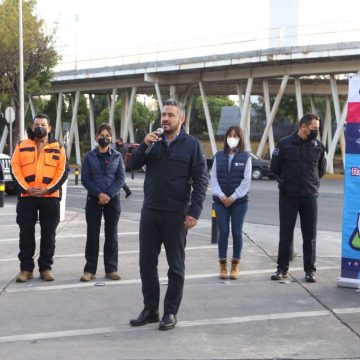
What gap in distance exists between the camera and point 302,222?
7.36 meters

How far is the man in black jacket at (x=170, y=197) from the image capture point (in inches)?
211

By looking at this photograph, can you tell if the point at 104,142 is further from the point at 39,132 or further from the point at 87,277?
the point at 87,277

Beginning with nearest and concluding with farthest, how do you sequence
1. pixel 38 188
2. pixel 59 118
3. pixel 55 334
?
pixel 55 334
pixel 38 188
pixel 59 118

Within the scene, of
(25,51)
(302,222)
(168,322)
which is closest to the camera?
(168,322)

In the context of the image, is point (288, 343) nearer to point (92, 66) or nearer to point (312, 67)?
point (312, 67)

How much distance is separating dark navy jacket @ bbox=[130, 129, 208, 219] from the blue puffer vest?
2.01m

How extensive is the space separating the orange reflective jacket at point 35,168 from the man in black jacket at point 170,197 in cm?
223

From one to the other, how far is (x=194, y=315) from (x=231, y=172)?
2241mm

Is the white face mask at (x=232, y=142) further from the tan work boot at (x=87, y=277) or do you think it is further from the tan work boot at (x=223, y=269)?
the tan work boot at (x=87, y=277)


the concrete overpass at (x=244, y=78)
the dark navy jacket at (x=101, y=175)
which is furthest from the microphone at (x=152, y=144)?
the concrete overpass at (x=244, y=78)

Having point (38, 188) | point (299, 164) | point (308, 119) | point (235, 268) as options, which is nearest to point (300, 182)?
point (299, 164)

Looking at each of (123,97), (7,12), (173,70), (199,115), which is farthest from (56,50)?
(199,115)

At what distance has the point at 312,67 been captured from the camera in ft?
104

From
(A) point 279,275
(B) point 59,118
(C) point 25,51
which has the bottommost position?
(A) point 279,275
